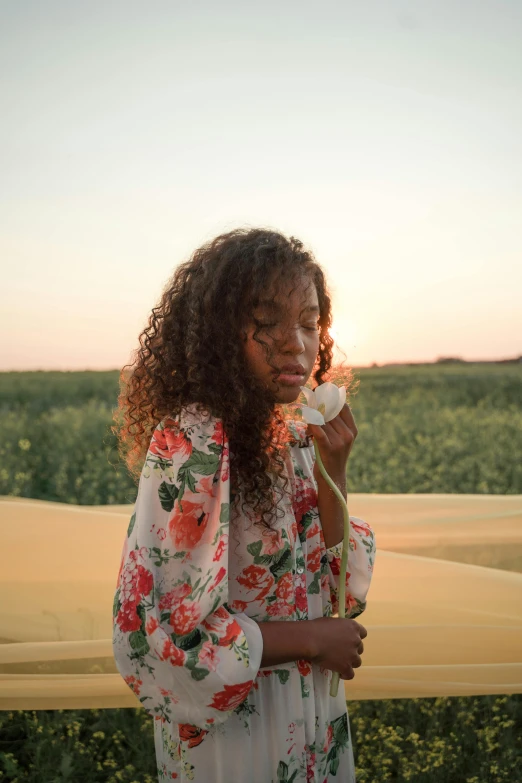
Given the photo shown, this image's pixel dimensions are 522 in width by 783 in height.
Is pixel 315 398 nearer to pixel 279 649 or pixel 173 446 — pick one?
pixel 173 446

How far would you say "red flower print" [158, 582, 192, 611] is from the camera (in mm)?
1303

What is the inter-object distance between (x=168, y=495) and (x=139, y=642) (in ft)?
0.80

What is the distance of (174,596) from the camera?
1.31 m

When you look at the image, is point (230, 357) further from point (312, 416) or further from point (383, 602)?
point (383, 602)

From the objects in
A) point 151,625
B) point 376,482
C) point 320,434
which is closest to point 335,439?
point 320,434

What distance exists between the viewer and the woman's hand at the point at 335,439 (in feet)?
4.80

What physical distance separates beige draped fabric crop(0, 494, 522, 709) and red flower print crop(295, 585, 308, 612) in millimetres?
1029

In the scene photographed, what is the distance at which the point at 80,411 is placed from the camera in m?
10.3

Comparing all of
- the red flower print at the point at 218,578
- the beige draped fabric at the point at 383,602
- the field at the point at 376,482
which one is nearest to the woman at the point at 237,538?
the red flower print at the point at 218,578

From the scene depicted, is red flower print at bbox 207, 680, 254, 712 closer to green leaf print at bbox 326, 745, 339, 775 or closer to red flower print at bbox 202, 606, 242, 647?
red flower print at bbox 202, 606, 242, 647

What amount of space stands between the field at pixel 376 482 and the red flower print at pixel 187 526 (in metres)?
0.30

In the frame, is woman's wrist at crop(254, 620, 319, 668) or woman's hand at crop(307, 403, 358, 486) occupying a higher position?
woman's hand at crop(307, 403, 358, 486)

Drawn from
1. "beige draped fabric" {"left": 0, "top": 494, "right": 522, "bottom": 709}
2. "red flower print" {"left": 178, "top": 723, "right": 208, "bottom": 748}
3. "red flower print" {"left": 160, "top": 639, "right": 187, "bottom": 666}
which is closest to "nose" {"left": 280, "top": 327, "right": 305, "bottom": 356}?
"red flower print" {"left": 160, "top": 639, "right": 187, "bottom": 666}

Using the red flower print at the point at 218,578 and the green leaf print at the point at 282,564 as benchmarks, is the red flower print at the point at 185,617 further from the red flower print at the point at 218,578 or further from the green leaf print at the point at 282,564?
the green leaf print at the point at 282,564
